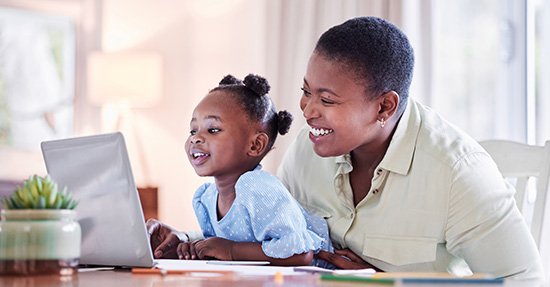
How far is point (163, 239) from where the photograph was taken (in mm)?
1591

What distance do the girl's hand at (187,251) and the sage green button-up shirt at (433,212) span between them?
381 mm

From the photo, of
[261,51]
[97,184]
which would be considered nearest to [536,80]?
[261,51]

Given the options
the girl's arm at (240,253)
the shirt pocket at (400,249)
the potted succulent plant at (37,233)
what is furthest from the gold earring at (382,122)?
the potted succulent plant at (37,233)

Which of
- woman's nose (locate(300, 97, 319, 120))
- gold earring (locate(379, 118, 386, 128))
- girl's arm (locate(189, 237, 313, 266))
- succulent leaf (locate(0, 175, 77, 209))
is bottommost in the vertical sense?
girl's arm (locate(189, 237, 313, 266))

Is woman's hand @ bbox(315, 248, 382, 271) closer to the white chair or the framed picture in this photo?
the white chair

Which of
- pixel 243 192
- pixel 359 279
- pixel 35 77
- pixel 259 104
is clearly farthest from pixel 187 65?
pixel 359 279

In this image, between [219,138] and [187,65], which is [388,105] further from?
[187,65]

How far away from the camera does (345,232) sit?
5.21 ft

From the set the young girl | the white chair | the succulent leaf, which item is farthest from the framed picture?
the succulent leaf

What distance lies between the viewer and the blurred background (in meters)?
2.96

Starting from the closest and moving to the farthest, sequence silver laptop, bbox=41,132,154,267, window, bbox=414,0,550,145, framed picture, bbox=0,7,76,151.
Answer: silver laptop, bbox=41,132,154,267, window, bbox=414,0,550,145, framed picture, bbox=0,7,76,151

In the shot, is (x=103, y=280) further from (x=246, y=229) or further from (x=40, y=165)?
(x=40, y=165)

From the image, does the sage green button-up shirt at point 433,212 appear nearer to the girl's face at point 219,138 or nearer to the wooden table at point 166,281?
the girl's face at point 219,138

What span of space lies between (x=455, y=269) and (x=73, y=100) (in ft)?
10.1
